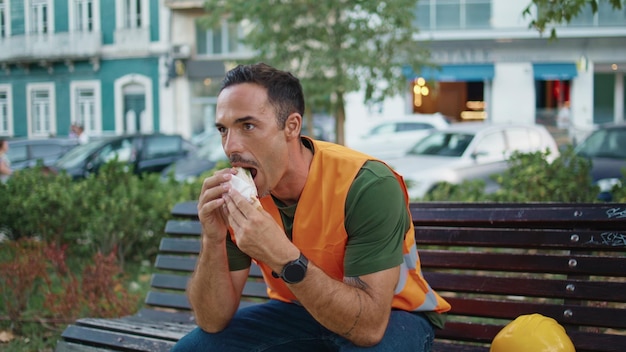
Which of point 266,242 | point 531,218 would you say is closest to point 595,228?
point 531,218

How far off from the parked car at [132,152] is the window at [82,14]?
14.4 feet

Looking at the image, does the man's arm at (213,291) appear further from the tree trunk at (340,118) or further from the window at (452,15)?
the window at (452,15)

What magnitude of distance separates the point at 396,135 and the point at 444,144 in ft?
24.1

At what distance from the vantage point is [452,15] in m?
26.7

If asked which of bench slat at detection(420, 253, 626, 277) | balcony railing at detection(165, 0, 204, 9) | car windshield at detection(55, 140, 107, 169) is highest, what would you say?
balcony railing at detection(165, 0, 204, 9)

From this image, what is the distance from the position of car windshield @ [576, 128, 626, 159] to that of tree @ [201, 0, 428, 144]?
392cm

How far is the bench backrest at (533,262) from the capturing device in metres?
3.03

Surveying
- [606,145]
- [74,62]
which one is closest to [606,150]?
[606,145]

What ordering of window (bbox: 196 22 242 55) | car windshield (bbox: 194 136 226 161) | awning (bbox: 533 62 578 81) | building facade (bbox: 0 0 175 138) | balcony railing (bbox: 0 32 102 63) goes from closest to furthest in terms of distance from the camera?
building facade (bbox: 0 0 175 138), balcony railing (bbox: 0 32 102 63), car windshield (bbox: 194 136 226 161), awning (bbox: 533 62 578 81), window (bbox: 196 22 242 55)

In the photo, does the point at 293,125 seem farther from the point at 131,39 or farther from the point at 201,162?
the point at 131,39

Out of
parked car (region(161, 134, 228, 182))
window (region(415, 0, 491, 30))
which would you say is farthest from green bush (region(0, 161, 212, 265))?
window (region(415, 0, 491, 30))

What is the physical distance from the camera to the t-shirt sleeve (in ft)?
8.19

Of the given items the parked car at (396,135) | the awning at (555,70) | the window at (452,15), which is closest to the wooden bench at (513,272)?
the parked car at (396,135)

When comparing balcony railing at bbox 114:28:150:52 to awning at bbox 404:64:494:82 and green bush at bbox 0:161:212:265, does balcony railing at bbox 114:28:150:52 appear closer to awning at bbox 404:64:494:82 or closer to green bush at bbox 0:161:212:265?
green bush at bbox 0:161:212:265
